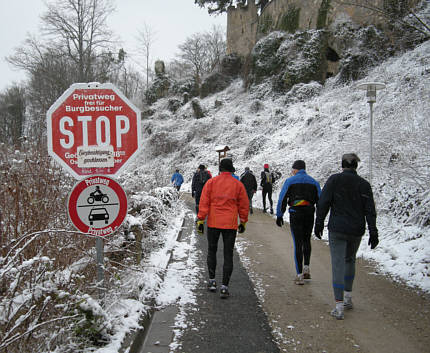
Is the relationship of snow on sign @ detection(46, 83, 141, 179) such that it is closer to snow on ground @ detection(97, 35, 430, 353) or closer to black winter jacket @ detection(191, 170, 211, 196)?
snow on ground @ detection(97, 35, 430, 353)

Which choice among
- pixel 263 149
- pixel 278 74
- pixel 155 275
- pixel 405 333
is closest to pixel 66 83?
pixel 263 149

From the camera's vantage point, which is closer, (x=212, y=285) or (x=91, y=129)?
(x=91, y=129)

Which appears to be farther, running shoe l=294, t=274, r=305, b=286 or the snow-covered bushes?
running shoe l=294, t=274, r=305, b=286

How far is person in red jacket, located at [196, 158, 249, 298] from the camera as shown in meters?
4.45

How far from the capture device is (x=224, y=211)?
4.45 metres

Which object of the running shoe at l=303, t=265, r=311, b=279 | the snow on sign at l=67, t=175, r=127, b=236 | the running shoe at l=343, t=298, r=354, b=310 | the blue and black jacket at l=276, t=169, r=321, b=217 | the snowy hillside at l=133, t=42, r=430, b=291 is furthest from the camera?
the snowy hillside at l=133, t=42, r=430, b=291

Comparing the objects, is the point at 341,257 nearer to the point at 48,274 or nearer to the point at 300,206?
the point at 300,206

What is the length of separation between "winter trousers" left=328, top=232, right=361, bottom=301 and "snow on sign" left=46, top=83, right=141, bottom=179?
102 inches

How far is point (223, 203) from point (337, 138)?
11668 millimetres

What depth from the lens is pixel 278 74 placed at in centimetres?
2688

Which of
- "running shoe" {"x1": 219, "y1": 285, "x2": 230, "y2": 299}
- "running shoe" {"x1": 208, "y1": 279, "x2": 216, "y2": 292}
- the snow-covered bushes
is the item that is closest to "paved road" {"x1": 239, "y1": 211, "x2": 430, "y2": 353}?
"running shoe" {"x1": 219, "y1": 285, "x2": 230, "y2": 299}

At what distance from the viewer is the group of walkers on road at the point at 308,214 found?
12.6 feet

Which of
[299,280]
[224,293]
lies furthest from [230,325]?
[299,280]

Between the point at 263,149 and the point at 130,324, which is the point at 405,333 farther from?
the point at 263,149
